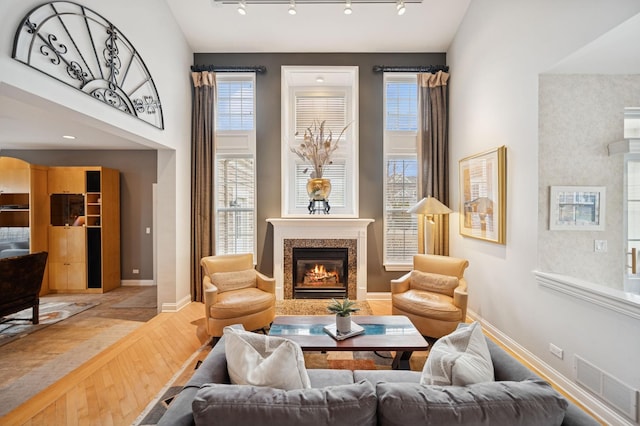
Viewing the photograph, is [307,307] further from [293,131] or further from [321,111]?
[321,111]

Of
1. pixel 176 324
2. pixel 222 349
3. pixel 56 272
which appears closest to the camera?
pixel 222 349

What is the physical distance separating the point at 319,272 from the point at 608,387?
10.6 feet

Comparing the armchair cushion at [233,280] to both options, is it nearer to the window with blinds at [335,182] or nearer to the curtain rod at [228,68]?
the window with blinds at [335,182]

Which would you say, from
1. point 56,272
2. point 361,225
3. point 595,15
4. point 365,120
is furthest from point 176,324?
point 595,15

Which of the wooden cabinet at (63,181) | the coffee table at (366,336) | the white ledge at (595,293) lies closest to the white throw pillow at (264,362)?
the coffee table at (366,336)

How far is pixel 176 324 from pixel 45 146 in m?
4.64

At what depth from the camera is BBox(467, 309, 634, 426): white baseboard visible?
6.14ft

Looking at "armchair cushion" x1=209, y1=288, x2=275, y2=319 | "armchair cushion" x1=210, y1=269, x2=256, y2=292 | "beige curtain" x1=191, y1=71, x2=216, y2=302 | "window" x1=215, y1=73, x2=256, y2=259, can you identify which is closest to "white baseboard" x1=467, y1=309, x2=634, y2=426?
"armchair cushion" x1=209, y1=288, x2=275, y2=319

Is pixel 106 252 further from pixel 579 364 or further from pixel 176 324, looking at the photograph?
pixel 579 364

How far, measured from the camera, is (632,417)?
1753 mm

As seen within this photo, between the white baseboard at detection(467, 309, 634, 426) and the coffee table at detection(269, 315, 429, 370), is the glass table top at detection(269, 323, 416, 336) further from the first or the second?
the white baseboard at detection(467, 309, 634, 426)

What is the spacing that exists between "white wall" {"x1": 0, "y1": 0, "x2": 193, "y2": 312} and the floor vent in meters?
4.44

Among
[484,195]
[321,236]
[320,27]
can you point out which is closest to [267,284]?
[321,236]

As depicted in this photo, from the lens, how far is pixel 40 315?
3.79m
